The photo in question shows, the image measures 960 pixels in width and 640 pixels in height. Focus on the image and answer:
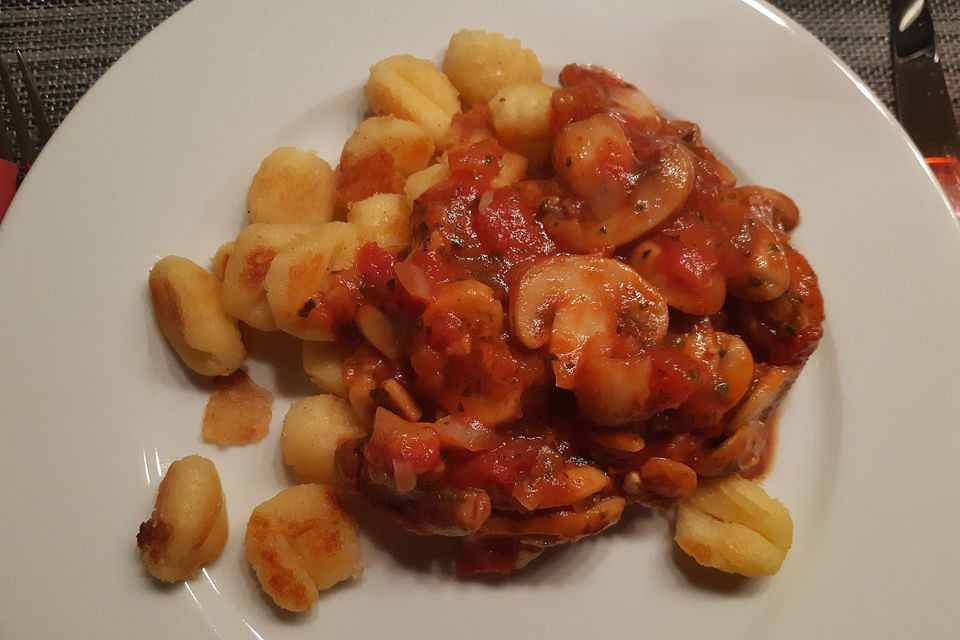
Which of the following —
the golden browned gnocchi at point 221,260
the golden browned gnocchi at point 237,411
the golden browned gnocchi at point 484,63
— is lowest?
the golden browned gnocchi at point 237,411

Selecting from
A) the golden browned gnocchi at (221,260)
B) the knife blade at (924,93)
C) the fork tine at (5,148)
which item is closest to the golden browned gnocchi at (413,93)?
the golden browned gnocchi at (221,260)

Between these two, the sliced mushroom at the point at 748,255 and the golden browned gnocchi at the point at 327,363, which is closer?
the sliced mushroom at the point at 748,255

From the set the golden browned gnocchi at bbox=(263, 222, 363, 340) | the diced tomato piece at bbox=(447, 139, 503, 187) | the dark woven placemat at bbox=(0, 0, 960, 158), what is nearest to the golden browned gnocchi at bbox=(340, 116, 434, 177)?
the diced tomato piece at bbox=(447, 139, 503, 187)

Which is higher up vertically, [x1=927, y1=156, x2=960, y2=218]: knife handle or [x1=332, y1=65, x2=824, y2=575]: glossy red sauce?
[x1=927, y1=156, x2=960, y2=218]: knife handle

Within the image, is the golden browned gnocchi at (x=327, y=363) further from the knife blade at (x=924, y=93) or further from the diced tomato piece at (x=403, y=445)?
the knife blade at (x=924, y=93)

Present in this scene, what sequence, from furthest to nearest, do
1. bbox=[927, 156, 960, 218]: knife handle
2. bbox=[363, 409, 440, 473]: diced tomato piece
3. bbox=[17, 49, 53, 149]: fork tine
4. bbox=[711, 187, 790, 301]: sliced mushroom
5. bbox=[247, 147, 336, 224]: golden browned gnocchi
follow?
bbox=[927, 156, 960, 218]: knife handle
bbox=[17, 49, 53, 149]: fork tine
bbox=[247, 147, 336, 224]: golden browned gnocchi
bbox=[711, 187, 790, 301]: sliced mushroom
bbox=[363, 409, 440, 473]: diced tomato piece

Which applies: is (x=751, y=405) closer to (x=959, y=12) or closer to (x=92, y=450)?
(x=92, y=450)

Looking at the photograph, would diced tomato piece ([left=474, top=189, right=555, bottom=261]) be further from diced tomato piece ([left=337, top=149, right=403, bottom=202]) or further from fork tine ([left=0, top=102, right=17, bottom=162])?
fork tine ([left=0, top=102, right=17, bottom=162])
